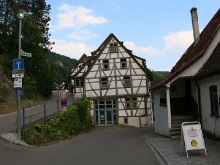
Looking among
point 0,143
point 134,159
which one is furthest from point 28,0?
point 134,159

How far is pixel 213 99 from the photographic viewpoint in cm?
1255

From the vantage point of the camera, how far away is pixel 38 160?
8.63 m

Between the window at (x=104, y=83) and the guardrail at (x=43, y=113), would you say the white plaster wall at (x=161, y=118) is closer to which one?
the guardrail at (x=43, y=113)

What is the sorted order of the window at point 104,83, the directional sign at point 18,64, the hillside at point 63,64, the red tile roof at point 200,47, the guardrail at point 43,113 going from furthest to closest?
the hillside at point 63,64
the window at point 104,83
the red tile roof at point 200,47
the guardrail at point 43,113
the directional sign at point 18,64

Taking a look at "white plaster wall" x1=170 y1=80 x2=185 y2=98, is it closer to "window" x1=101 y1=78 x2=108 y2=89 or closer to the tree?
"window" x1=101 y1=78 x2=108 y2=89

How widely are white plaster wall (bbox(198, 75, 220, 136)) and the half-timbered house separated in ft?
54.9

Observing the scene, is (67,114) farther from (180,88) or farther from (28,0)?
(28,0)

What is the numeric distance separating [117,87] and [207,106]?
1815 centimetres

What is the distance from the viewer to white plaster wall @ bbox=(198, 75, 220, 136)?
1190 centimetres

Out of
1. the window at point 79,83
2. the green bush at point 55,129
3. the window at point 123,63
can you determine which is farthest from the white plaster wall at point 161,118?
the window at point 79,83

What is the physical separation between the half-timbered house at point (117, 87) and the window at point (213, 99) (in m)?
17.9

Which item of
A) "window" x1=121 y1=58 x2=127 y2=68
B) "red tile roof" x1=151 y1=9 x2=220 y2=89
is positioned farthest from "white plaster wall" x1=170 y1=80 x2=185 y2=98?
"window" x1=121 y1=58 x2=127 y2=68

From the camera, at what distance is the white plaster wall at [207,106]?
11896mm

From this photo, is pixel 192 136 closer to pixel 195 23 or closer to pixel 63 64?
pixel 195 23
